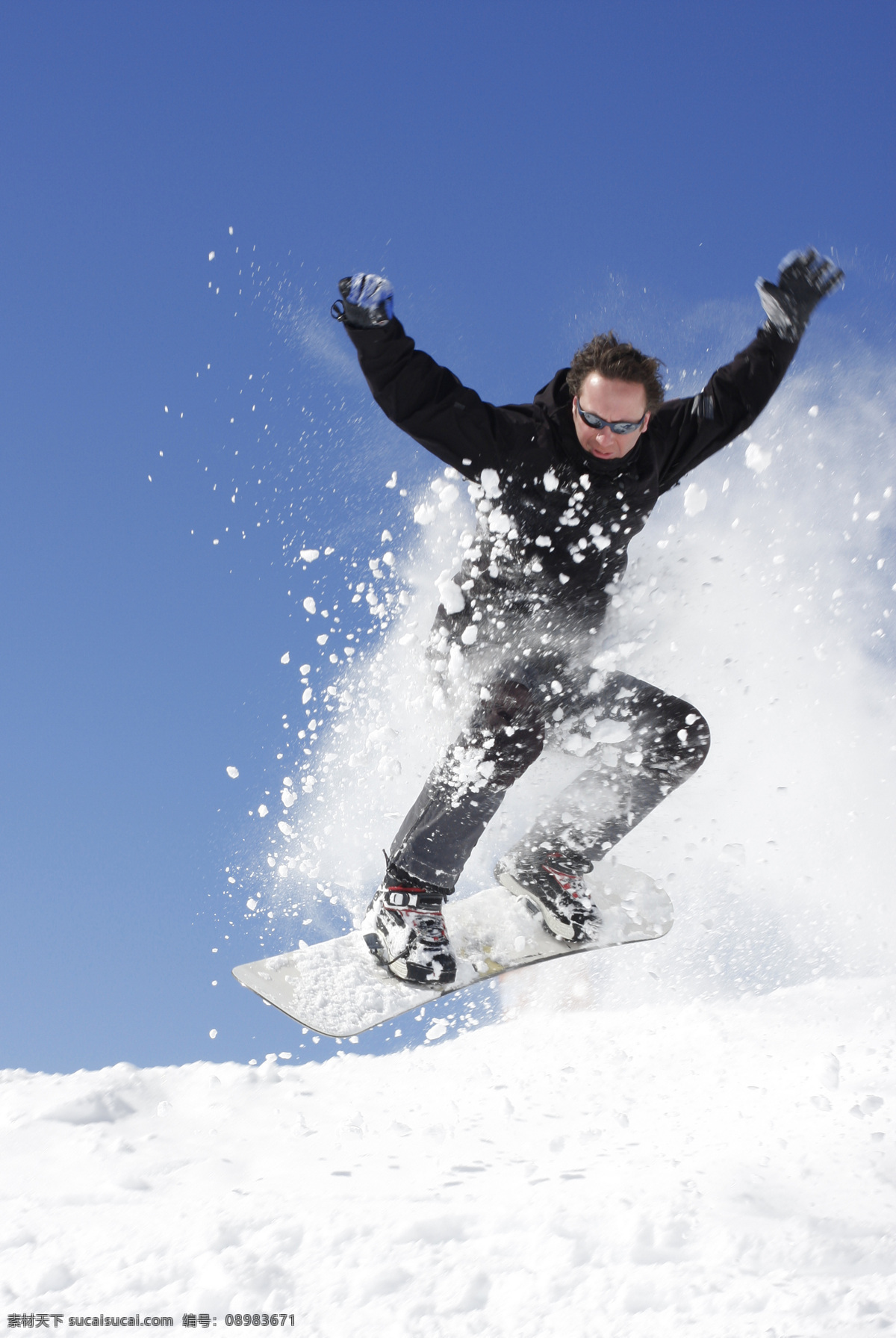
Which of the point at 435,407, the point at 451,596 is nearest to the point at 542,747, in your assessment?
the point at 451,596

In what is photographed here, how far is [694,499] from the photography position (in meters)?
4.17

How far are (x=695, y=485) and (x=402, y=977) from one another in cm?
286

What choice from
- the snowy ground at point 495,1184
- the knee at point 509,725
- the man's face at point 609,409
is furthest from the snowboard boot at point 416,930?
the man's face at point 609,409

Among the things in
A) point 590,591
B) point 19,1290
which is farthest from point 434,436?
point 19,1290

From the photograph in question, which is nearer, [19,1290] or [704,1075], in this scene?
[19,1290]

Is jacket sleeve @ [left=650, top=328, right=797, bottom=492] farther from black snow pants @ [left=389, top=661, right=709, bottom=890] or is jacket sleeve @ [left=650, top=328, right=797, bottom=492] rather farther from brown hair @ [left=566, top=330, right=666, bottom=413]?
black snow pants @ [left=389, top=661, right=709, bottom=890]

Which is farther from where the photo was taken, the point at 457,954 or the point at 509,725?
the point at 457,954

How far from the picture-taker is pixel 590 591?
4164mm

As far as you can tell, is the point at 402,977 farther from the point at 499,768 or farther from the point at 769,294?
the point at 769,294

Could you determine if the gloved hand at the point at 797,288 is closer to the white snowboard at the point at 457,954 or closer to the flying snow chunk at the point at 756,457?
the flying snow chunk at the point at 756,457

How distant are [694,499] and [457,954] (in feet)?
8.73

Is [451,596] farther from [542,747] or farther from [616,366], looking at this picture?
[616,366]

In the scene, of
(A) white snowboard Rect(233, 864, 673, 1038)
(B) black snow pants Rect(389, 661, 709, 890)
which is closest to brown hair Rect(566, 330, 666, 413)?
(B) black snow pants Rect(389, 661, 709, 890)

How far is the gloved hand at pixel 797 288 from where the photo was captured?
4074 mm
